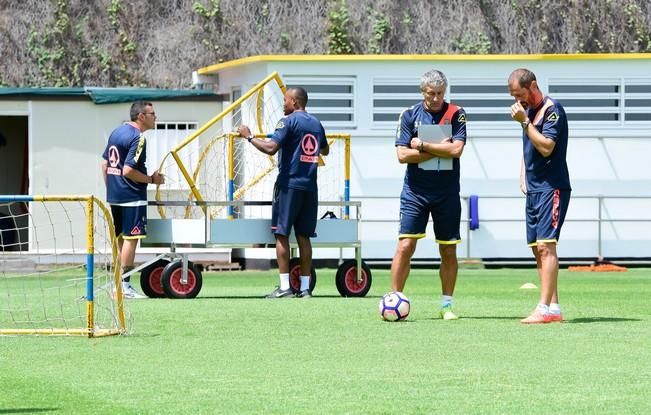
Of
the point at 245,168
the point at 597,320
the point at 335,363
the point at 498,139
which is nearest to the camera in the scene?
the point at 335,363

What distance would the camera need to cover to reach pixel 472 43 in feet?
100

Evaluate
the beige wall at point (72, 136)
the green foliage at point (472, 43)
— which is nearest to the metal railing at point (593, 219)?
the beige wall at point (72, 136)

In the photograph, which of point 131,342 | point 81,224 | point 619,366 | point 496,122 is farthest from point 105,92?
point 619,366

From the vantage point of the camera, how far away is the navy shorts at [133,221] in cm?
1579

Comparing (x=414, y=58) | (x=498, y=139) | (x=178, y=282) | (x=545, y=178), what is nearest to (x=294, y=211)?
(x=178, y=282)

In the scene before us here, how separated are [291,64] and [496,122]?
3.48 metres

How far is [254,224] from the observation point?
15.9m

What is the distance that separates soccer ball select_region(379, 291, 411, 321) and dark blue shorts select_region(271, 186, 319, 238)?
10.4 feet

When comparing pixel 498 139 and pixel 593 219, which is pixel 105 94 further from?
pixel 593 219

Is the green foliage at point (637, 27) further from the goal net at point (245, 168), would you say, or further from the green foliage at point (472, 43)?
the goal net at point (245, 168)

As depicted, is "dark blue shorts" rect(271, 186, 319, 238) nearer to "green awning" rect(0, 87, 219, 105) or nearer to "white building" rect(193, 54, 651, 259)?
"white building" rect(193, 54, 651, 259)

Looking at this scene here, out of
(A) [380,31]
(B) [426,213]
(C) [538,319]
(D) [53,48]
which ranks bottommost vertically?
(C) [538,319]

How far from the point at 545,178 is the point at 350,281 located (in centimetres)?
426

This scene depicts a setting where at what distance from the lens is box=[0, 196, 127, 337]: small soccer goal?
1132 centimetres
